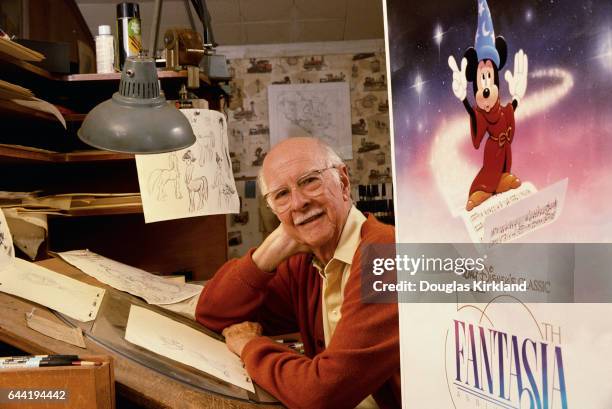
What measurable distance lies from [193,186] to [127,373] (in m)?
0.86

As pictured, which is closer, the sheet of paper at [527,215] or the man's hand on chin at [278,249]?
the sheet of paper at [527,215]

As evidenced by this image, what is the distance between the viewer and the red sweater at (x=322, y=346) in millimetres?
1010

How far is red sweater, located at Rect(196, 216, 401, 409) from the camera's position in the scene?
39.8 inches

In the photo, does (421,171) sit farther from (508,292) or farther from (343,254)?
(343,254)

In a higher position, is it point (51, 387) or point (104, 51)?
point (104, 51)

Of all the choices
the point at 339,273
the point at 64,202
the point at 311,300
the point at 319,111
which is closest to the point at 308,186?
the point at 339,273

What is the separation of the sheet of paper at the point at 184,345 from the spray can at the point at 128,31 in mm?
903

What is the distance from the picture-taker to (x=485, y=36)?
0.50m

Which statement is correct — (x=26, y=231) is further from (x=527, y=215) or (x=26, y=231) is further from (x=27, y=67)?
(x=527, y=215)

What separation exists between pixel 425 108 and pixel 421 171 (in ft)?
0.17

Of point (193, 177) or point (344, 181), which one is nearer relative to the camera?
point (344, 181)

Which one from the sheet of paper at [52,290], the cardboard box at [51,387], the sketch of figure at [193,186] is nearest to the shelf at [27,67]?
the sketch of figure at [193,186]

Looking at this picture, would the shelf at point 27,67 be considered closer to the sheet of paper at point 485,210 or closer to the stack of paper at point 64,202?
the stack of paper at point 64,202

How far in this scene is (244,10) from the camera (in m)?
2.90
